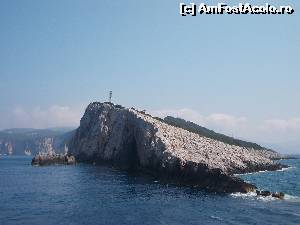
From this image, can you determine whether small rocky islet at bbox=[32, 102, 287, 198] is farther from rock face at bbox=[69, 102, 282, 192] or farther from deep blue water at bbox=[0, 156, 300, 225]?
deep blue water at bbox=[0, 156, 300, 225]

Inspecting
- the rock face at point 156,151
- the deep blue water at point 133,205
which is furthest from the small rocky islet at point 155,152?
the deep blue water at point 133,205

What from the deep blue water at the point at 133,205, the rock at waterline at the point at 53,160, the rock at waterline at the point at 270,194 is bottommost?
the deep blue water at the point at 133,205

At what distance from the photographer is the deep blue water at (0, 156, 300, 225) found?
5362 centimetres

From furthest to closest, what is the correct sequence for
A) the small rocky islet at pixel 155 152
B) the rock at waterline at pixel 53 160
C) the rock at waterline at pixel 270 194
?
1. the rock at waterline at pixel 53 160
2. the small rocky islet at pixel 155 152
3. the rock at waterline at pixel 270 194

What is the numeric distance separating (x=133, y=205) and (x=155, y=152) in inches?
1567

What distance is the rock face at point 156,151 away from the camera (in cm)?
8338

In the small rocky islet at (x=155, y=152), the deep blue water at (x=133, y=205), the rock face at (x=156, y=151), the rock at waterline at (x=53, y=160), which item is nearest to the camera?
the deep blue water at (x=133, y=205)

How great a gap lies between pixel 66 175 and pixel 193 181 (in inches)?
1390

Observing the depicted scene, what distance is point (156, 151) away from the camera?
102 metres

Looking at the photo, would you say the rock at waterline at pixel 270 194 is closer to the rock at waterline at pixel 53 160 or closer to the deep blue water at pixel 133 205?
the deep blue water at pixel 133 205

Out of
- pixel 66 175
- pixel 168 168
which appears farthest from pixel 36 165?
pixel 168 168

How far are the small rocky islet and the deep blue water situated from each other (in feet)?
19.5

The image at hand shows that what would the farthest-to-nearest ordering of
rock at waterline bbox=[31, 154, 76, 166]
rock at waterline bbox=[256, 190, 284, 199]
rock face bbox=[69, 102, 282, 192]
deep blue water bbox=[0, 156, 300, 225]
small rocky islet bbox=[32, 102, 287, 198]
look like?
rock at waterline bbox=[31, 154, 76, 166], rock face bbox=[69, 102, 282, 192], small rocky islet bbox=[32, 102, 287, 198], rock at waterline bbox=[256, 190, 284, 199], deep blue water bbox=[0, 156, 300, 225]

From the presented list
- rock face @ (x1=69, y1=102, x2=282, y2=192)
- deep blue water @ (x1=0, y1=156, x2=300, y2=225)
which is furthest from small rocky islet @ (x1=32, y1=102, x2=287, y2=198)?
deep blue water @ (x1=0, y1=156, x2=300, y2=225)
